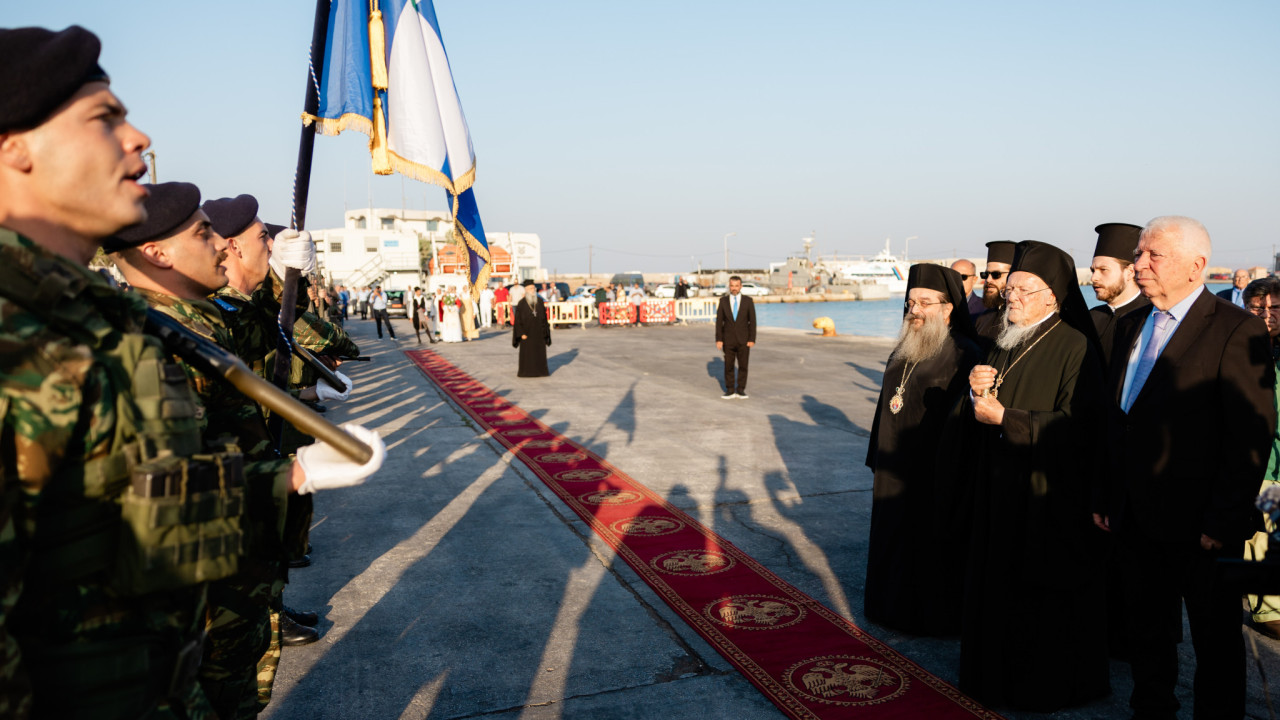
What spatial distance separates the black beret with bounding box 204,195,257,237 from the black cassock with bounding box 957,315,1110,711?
11.5 ft

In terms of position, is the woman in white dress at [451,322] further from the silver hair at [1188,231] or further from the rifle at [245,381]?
the rifle at [245,381]

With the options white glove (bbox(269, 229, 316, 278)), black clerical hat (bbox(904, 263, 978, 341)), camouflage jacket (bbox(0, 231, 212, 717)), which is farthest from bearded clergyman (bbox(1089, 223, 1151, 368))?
camouflage jacket (bbox(0, 231, 212, 717))

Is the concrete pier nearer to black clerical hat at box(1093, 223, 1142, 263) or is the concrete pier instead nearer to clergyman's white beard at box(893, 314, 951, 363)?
clergyman's white beard at box(893, 314, 951, 363)

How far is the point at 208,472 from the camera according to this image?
140 cm

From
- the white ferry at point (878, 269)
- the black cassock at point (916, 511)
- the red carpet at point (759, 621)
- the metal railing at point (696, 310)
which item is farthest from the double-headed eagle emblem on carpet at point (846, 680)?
the white ferry at point (878, 269)

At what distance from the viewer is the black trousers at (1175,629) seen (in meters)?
2.93

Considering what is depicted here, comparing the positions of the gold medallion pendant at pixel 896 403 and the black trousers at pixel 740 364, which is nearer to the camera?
the gold medallion pendant at pixel 896 403

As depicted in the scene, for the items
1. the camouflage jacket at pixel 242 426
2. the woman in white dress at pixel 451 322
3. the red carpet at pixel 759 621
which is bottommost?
the red carpet at pixel 759 621

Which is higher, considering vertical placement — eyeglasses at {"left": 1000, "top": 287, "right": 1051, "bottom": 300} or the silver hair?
the silver hair

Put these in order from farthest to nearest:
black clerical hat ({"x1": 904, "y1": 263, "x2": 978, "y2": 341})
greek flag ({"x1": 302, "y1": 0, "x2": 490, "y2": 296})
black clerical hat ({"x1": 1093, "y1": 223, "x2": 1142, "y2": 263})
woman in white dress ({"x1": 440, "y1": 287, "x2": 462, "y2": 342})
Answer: woman in white dress ({"x1": 440, "y1": 287, "x2": 462, "y2": 342}) → black clerical hat ({"x1": 1093, "y1": 223, "x2": 1142, "y2": 263}) → black clerical hat ({"x1": 904, "y1": 263, "x2": 978, "y2": 341}) → greek flag ({"x1": 302, "y1": 0, "x2": 490, "y2": 296})

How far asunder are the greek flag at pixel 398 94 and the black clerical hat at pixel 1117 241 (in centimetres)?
406

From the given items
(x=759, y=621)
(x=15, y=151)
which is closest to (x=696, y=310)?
(x=759, y=621)

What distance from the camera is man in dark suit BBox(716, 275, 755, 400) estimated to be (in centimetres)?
1168

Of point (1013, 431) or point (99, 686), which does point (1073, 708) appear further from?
point (99, 686)
